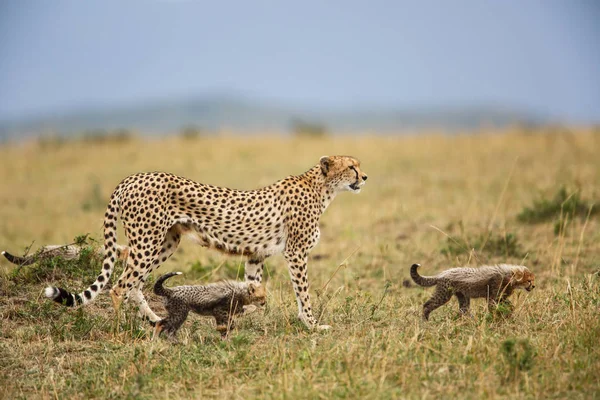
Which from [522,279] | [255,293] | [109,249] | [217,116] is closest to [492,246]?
[522,279]

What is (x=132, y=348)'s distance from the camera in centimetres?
494

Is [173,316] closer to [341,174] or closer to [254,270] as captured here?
[254,270]

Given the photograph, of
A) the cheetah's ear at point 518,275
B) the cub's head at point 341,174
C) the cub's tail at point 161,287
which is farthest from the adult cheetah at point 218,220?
the cheetah's ear at point 518,275

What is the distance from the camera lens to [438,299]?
5527mm

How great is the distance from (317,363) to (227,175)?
1012 cm

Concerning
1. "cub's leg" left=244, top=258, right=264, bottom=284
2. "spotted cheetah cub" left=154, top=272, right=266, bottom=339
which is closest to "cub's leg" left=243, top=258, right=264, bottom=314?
"cub's leg" left=244, top=258, right=264, bottom=284

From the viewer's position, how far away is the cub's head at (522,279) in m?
5.56

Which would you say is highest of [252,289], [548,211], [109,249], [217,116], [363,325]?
[109,249]

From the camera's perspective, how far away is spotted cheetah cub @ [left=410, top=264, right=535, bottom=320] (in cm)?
551

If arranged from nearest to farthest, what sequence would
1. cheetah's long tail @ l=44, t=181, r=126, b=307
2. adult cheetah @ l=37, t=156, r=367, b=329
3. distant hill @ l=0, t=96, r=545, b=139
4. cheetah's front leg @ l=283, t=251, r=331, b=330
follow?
cheetah's long tail @ l=44, t=181, r=126, b=307 < adult cheetah @ l=37, t=156, r=367, b=329 < cheetah's front leg @ l=283, t=251, r=331, b=330 < distant hill @ l=0, t=96, r=545, b=139

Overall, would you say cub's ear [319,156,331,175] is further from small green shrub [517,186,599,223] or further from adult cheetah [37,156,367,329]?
small green shrub [517,186,599,223]

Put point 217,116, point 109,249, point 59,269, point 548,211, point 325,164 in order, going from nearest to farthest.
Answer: point 109,249
point 325,164
point 59,269
point 548,211
point 217,116

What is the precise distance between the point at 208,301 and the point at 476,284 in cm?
190

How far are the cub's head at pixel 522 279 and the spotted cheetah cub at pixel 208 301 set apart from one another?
1811mm
